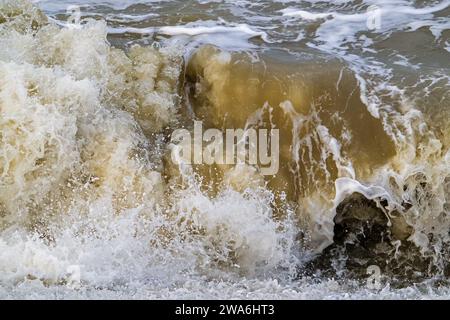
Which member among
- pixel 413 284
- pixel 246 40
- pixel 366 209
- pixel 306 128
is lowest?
pixel 413 284

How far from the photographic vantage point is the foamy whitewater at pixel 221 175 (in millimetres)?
4500

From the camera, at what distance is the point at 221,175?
4.86 metres

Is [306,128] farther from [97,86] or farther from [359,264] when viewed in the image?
[97,86]

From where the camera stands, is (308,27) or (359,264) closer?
(359,264)

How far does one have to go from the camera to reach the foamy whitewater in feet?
14.8

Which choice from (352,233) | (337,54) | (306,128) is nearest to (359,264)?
(352,233)

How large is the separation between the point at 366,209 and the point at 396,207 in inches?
8.3

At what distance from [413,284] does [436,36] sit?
248cm

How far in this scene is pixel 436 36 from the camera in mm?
6027

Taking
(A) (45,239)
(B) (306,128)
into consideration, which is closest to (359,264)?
(B) (306,128)
